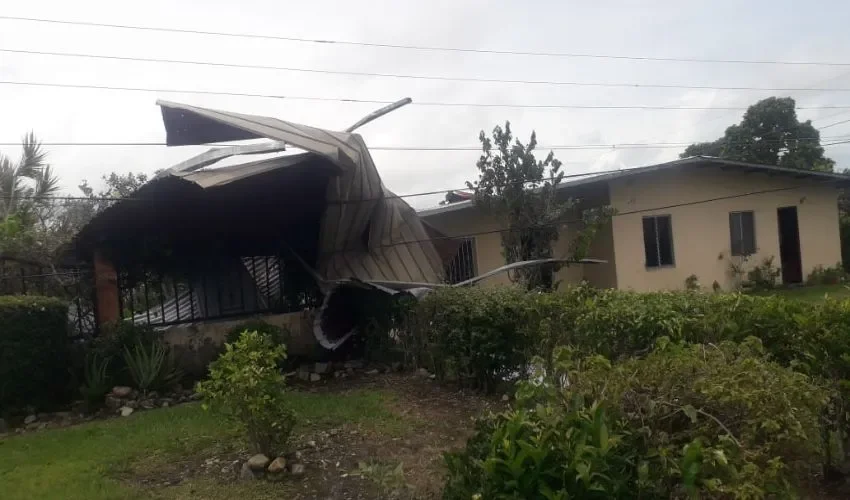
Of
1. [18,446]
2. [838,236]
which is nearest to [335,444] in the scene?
[18,446]

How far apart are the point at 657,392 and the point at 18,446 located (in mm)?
6886

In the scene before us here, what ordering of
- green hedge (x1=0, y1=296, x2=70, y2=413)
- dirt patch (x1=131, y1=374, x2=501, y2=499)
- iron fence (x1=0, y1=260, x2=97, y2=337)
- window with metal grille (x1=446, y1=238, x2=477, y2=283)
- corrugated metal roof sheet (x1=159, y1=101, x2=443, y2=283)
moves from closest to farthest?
dirt patch (x1=131, y1=374, x2=501, y2=499)
green hedge (x1=0, y1=296, x2=70, y2=413)
corrugated metal roof sheet (x1=159, y1=101, x2=443, y2=283)
iron fence (x1=0, y1=260, x2=97, y2=337)
window with metal grille (x1=446, y1=238, x2=477, y2=283)

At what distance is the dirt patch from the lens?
4.97 metres

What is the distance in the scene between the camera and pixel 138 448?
6.67 m

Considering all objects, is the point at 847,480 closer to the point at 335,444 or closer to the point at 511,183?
the point at 335,444

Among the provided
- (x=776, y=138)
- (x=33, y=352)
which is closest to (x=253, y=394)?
(x=33, y=352)

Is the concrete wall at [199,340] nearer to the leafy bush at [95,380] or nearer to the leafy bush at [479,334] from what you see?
the leafy bush at [95,380]

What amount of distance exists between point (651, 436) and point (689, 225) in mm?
15435

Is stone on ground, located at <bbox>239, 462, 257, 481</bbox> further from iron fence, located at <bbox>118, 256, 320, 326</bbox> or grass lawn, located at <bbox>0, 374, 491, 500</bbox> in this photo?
iron fence, located at <bbox>118, 256, 320, 326</bbox>

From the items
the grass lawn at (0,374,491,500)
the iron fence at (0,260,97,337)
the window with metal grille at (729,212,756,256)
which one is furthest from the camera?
the window with metal grille at (729,212,756,256)

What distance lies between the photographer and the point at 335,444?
644 centimetres

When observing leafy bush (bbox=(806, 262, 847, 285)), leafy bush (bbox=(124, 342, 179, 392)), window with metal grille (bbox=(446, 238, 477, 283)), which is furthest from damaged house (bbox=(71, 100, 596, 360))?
leafy bush (bbox=(806, 262, 847, 285))

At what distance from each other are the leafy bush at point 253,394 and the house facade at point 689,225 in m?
9.16

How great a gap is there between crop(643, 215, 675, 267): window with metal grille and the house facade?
25mm
